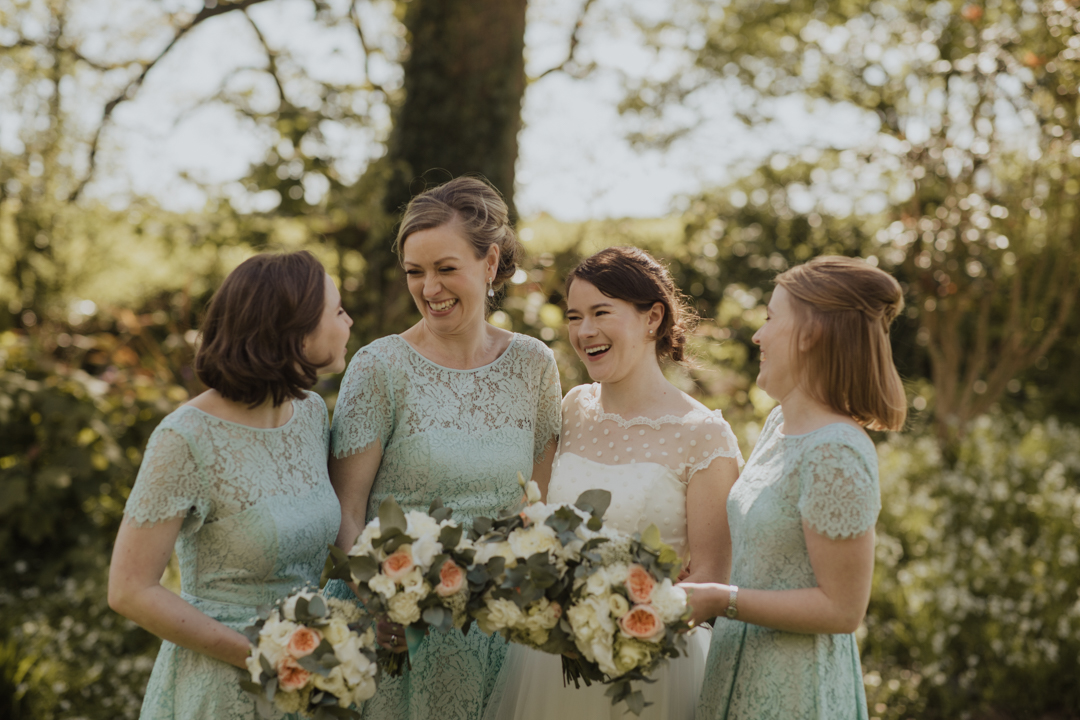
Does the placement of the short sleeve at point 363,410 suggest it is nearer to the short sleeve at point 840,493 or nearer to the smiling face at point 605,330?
the smiling face at point 605,330

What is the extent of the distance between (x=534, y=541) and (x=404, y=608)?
36cm

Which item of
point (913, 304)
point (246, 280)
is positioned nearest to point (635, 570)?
point (246, 280)

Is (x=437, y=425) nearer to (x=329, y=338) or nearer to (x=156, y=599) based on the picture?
(x=329, y=338)

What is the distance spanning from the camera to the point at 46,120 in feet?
28.1

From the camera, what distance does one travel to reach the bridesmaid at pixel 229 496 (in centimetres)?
207

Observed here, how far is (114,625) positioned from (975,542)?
6.13m

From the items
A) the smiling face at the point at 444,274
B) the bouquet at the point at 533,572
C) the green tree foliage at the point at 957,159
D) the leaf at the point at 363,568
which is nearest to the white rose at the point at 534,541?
the bouquet at the point at 533,572

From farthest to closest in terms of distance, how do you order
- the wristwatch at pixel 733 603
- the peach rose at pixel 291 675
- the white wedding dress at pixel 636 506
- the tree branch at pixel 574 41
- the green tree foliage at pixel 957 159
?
the tree branch at pixel 574 41, the green tree foliage at pixel 957 159, the white wedding dress at pixel 636 506, the wristwatch at pixel 733 603, the peach rose at pixel 291 675

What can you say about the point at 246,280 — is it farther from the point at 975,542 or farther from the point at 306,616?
the point at 975,542

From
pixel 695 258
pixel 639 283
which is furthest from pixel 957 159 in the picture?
pixel 639 283

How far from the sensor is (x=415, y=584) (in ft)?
6.45

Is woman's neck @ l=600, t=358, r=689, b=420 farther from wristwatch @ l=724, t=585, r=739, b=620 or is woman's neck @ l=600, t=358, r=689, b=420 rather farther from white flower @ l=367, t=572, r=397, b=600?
white flower @ l=367, t=572, r=397, b=600

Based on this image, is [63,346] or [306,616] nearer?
[306,616]

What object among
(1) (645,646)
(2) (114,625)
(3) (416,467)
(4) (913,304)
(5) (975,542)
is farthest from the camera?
(4) (913,304)
